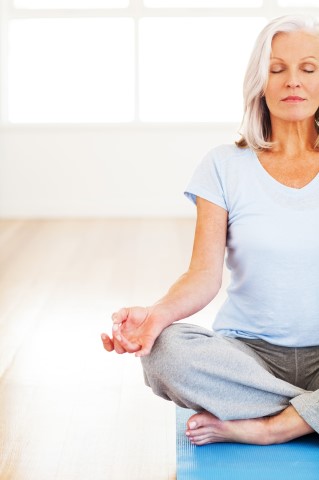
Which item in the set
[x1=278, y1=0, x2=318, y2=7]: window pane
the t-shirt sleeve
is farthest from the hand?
[x1=278, y1=0, x2=318, y2=7]: window pane

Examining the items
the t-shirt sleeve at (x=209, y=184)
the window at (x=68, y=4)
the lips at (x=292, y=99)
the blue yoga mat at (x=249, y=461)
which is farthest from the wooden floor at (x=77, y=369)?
the window at (x=68, y=4)

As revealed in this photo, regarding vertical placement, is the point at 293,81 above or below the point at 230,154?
above

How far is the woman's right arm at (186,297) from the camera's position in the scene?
193 cm

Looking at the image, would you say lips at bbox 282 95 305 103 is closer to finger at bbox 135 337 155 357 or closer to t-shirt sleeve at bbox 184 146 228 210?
t-shirt sleeve at bbox 184 146 228 210

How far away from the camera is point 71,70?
6391 mm

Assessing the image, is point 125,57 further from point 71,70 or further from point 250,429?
point 250,429

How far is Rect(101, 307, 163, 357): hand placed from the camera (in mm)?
1906

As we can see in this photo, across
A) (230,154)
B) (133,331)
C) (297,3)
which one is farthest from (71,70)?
A: (133,331)

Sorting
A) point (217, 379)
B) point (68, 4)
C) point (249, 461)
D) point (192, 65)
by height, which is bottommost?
point (249, 461)

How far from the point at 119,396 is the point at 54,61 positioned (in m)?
4.29

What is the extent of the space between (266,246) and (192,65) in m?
4.52

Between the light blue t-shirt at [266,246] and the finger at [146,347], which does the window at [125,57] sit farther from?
the finger at [146,347]

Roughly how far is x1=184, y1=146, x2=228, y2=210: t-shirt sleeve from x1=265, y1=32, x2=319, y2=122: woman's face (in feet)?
0.63

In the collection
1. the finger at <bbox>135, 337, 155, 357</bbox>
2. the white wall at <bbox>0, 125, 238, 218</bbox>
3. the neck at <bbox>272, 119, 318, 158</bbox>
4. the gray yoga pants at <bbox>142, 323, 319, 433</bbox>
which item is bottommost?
the white wall at <bbox>0, 125, 238, 218</bbox>
